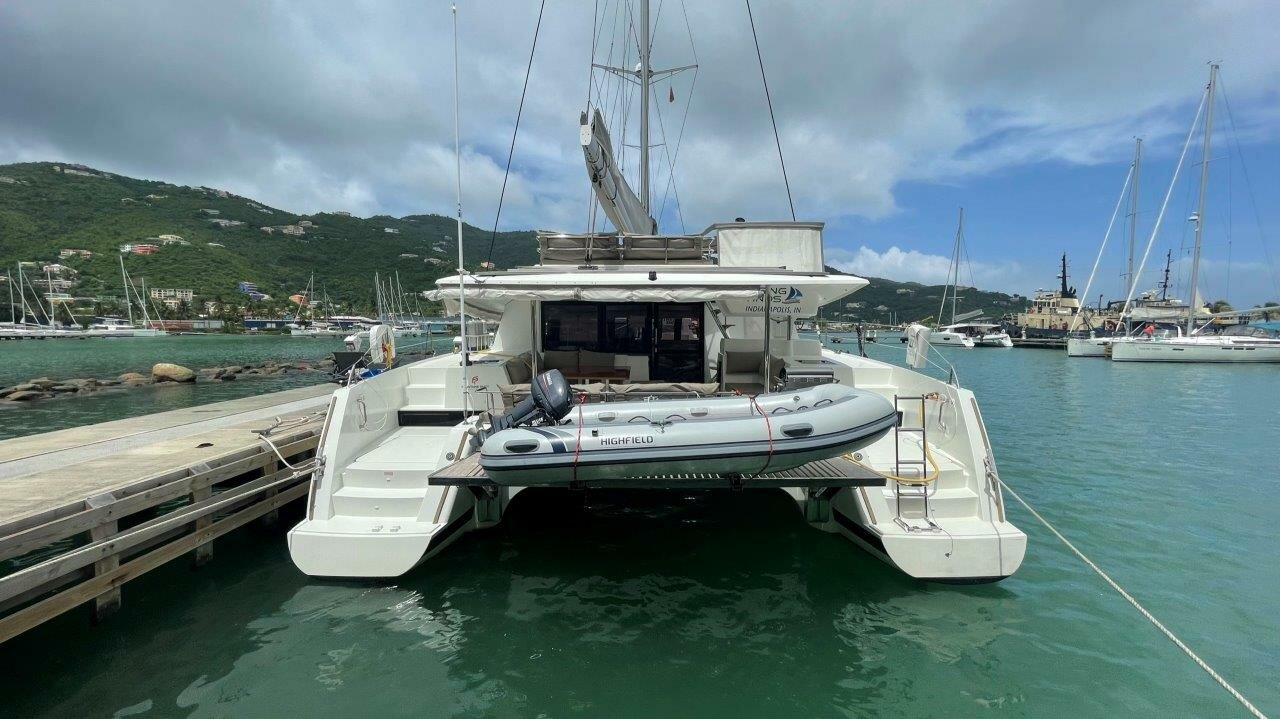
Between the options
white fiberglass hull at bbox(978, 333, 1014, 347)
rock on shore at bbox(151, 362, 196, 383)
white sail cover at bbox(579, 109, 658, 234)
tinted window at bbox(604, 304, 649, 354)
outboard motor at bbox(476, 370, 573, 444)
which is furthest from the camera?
white fiberglass hull at bbox(978, 333, 1014, 347)

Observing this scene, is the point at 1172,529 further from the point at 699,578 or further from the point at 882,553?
the point at 699,578

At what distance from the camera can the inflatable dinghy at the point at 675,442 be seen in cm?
434

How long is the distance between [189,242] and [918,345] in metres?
121

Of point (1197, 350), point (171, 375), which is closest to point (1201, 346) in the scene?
point (1197, 350)

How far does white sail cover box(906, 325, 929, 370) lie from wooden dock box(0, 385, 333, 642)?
836cm

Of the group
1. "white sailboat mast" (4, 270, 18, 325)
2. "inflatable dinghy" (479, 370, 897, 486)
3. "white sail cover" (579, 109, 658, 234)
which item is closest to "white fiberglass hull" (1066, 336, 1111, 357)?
"white sail cover" (579, 109, 658, 234)

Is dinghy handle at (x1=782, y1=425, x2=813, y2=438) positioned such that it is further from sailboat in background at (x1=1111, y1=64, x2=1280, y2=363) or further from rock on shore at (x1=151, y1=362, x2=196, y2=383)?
sailboat in background at (x1=1111, y1=64, x2=1280, y2=363)

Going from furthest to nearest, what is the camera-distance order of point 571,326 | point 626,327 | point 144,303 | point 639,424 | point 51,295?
point 144,303
point 51,295
point 571,326
point 626,327
point 639,424

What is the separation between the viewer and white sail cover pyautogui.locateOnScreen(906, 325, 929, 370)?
27.0ft

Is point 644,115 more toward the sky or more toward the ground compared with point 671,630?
more toward the sky

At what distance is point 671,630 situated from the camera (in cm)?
461

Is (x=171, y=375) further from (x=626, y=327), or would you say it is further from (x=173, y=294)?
(x=173, y=294)

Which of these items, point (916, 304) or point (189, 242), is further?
point (916, 304)

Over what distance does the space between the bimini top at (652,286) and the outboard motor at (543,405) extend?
137cm
